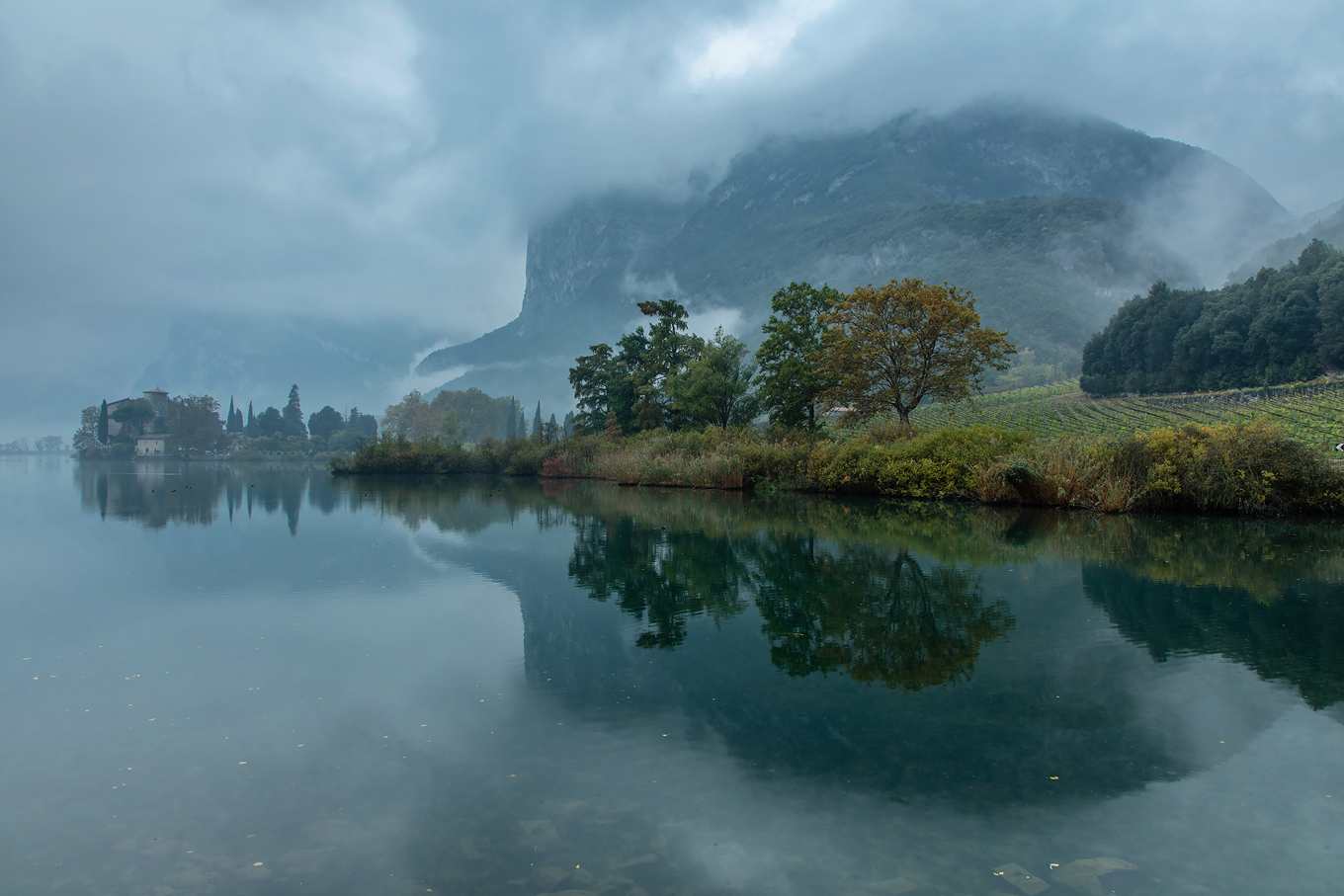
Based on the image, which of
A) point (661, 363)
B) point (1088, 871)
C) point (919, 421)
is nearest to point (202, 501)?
point (661, 363)

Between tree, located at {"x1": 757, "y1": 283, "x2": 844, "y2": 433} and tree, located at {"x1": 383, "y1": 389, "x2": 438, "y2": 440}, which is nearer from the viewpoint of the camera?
tree, located at {"x1": 757, "y1": 283, "x2": 844, "y2": 433}

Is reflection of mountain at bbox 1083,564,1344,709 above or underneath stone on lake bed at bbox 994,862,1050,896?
above

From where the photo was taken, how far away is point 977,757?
14.6 ft

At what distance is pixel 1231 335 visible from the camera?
220 ft

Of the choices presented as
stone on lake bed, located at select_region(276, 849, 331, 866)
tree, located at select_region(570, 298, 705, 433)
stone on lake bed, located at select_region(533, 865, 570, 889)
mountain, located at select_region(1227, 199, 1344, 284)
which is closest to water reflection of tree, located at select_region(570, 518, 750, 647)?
stone on lake bed, located at select_region(533, 865, 570, 889)

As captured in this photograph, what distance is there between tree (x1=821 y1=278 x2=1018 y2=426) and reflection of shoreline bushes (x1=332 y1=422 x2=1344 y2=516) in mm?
2896

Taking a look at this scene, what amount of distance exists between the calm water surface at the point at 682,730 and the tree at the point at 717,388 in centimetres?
2857

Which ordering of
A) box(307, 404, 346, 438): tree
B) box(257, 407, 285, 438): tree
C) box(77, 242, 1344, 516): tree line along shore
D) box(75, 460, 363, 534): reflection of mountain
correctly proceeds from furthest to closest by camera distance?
box(307, 404, 346, 438): tree, box(257, 407, 285, 438): tree, box(75, 460, 363, 534): reflection of mountain, box(77, 242, 1344, 516): tree line along shore

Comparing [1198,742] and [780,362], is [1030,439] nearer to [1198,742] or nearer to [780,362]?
[780,362]

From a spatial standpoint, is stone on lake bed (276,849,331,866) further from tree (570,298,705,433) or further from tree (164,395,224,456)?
tree (164,395,224,456)

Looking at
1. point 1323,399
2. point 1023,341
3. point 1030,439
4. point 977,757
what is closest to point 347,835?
point 977,757

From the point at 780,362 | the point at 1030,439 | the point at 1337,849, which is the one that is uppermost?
the point at 780,362

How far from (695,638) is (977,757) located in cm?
337

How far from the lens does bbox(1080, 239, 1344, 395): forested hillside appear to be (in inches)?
2384
